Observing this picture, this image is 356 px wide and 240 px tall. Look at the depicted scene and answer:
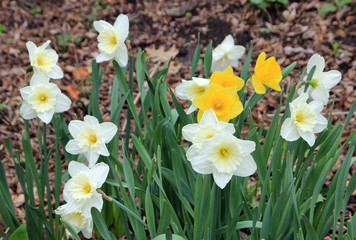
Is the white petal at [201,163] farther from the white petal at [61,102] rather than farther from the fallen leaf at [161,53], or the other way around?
the fallen leaf at [161,53]

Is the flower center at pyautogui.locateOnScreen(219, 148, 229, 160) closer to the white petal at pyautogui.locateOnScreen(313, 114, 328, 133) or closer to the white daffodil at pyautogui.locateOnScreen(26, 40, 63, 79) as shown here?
the white petal at pyautogui.locateOnScreen(313, 114, 328, 133)

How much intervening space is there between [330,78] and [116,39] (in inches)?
31.4

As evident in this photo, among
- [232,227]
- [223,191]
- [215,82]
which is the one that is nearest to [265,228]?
[232,227]

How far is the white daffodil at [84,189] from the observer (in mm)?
1358

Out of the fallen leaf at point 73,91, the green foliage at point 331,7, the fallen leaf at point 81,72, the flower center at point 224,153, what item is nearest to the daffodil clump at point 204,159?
the flower center at point 224,153

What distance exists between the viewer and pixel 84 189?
1382mm

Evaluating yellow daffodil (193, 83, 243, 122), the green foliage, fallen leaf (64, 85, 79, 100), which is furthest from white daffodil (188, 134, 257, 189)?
the green foliage

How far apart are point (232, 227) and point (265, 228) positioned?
11 centimetres

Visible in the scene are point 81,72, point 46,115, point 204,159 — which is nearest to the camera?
point 204,159

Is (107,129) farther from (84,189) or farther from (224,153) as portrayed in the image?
(224,153)

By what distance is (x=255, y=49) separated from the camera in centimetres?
347

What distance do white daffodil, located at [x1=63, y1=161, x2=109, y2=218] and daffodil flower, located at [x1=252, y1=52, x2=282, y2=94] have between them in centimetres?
55

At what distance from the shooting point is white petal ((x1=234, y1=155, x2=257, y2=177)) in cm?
123

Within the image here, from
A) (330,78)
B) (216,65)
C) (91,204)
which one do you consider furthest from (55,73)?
(330,78)
